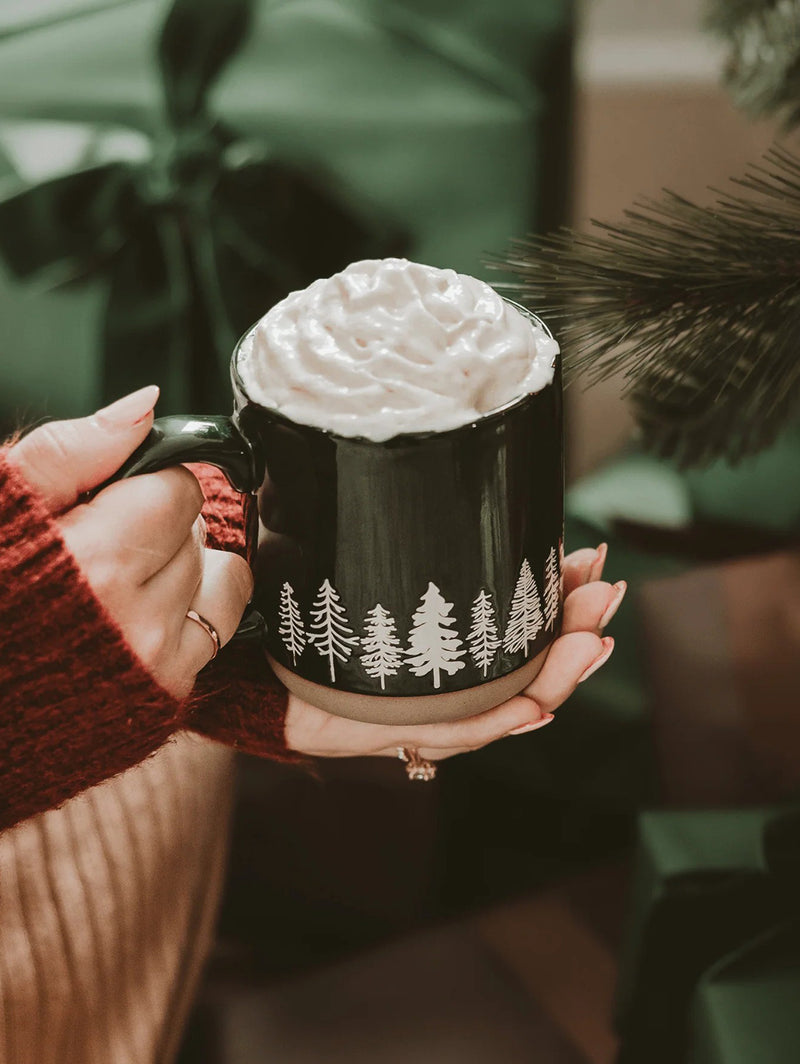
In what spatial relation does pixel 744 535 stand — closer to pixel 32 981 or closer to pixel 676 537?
pixel 676 537

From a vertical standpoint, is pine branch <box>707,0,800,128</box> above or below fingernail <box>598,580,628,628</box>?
above

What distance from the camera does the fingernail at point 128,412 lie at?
18.6 inches

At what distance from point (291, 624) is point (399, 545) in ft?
0.26

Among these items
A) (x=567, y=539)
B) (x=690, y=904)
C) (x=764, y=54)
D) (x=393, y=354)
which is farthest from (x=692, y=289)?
(x=567, y=539)

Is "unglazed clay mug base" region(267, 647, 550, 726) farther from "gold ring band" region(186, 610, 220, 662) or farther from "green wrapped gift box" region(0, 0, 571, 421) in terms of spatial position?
"green wrapped gift box" region(0, 0, 571, 421)

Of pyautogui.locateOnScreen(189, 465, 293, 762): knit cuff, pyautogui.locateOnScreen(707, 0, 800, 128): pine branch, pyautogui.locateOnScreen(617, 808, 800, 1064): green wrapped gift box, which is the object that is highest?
pyautogui.locateOnScreen(707, 0, 800, 128): pine branch

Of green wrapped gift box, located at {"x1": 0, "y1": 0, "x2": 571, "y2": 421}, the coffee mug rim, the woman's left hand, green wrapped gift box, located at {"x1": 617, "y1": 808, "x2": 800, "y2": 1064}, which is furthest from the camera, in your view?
green wrapped gift box, located at {"x1": 0, "y1": 0, "x2": 571, "y2": 421}

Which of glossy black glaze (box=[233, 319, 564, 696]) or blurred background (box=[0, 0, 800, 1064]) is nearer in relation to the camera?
glossy black glaze (box=[233, 319, 564, 696])

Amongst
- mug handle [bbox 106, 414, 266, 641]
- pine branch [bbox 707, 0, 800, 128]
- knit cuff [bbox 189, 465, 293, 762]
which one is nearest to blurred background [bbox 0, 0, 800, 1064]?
pine branch [bbox 707, 0, 800, 128]

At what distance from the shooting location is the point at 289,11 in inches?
41.2

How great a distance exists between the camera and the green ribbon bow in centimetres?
Result: 101

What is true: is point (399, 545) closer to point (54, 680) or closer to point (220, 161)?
point (54, 680)

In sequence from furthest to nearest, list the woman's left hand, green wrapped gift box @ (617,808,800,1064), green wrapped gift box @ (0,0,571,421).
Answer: green wrapped gift box @ (0,0,571,421), green wrapped gift box @ (617,808,800,1064), the woman's left hand

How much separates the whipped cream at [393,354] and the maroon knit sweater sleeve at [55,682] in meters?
0.12
